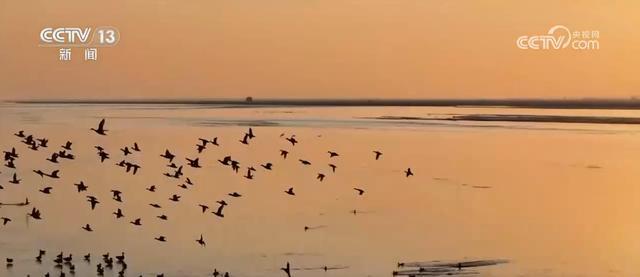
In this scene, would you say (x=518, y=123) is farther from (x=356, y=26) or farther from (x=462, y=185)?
(x=356, y=26)

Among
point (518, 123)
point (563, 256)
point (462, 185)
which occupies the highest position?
point (518, 123)

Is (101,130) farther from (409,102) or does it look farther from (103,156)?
(409,102)

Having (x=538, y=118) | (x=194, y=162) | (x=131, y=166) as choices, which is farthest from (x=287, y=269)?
(x=538, y=118)

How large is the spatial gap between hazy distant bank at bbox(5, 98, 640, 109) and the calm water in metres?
0.01

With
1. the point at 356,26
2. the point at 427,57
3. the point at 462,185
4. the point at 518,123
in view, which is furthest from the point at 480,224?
the point at 356,26

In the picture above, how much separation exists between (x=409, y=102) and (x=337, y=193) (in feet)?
0.83

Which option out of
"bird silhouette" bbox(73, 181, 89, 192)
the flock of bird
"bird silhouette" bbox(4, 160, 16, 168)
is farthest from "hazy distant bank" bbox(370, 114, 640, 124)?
"bird silhouette" bbox(4, 160, 16, 168)

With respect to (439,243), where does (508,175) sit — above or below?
above

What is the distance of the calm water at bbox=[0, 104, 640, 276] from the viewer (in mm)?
1305

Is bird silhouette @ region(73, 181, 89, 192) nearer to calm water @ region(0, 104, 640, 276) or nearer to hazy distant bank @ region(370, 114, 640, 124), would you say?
calm water @ region(0, 104, 640, 276)

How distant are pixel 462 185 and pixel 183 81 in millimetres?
652

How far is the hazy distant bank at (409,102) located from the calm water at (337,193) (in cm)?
1

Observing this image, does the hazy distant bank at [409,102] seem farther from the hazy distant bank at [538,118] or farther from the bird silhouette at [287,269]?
the bird silhouette at [287,269]

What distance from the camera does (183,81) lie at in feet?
4.41
